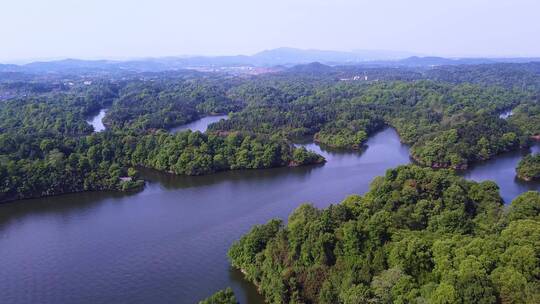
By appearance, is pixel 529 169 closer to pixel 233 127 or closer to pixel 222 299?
pixel 222 299

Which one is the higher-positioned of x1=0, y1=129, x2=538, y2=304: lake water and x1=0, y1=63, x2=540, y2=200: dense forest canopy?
x1=0, y1=63, x2=540, y2=200: dense forest canopy

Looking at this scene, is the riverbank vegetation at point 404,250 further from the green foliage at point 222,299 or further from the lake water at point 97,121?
the lake water at point 97,121

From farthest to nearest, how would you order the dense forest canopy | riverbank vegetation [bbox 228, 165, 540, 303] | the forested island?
the dense forest canopy
the forested island
riverbank vegetation [bbox 228, 165, 540, 303]

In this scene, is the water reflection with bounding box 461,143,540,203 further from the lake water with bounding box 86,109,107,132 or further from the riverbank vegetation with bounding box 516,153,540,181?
the lake water with bounding box 86,109,107,132

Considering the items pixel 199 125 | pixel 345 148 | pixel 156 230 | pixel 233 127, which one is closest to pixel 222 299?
pixel 156 230

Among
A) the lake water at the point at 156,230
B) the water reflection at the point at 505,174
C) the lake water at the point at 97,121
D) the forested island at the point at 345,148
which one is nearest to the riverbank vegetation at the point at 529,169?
the forested island at the point at 345,148

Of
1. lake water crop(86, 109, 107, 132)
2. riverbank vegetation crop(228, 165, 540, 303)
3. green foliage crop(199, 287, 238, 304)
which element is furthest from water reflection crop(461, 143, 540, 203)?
lake water crop(86, 109, 107, 132)
